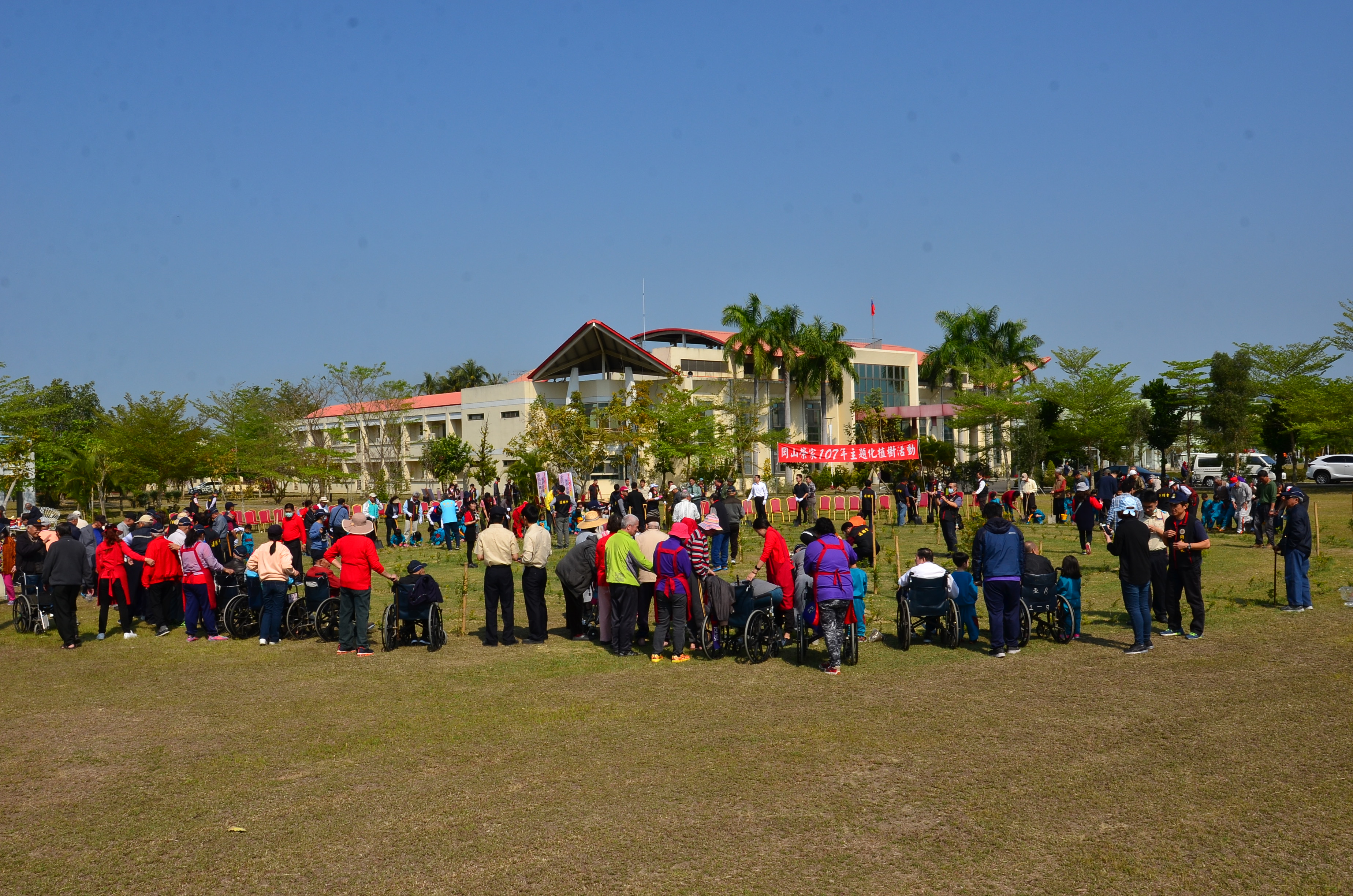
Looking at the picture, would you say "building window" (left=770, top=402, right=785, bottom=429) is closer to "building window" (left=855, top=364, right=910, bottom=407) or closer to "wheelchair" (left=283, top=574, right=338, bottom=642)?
"building window" (left=855, top=364, right=910, bottom=407)

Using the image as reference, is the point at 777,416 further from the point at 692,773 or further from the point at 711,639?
the point at 692,773

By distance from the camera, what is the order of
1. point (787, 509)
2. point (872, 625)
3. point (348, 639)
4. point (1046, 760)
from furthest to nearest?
point (787, 509) → point (872, 625) → point (348, 639) → point (1046, 760)

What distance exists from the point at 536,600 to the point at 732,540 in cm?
782

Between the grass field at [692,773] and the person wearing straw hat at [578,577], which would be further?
the person wearing straw hat at [578,577]

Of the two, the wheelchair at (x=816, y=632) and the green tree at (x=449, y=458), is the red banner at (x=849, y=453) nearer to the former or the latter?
the wheelchair at (x=816, y=632)

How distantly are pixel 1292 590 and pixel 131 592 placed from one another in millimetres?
14939

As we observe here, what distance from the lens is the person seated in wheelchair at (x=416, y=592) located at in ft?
37.9

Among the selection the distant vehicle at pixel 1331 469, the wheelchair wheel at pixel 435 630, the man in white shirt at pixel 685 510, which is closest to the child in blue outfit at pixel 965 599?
the wheelchair wheel at pixel 435 630

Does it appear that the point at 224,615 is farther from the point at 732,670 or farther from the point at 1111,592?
the point at 1111,592

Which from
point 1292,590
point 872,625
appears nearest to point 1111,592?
point 1292,590

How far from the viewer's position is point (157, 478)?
47688 mm

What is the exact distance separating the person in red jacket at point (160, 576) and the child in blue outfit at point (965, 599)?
30.7 feet

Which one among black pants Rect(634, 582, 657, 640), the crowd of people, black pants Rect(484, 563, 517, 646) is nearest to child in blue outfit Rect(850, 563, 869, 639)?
the crowd of people

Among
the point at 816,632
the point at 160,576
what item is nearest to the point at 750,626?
the point at 816,632
